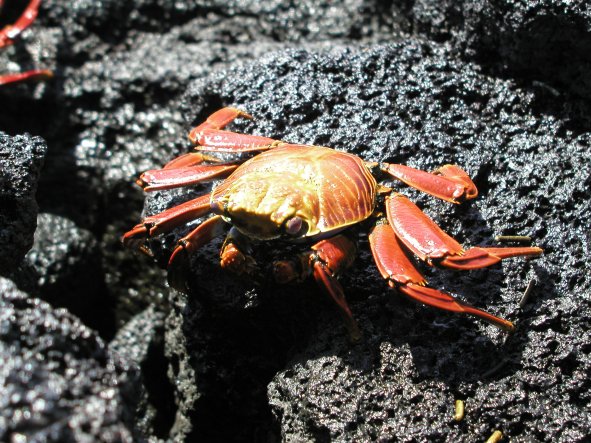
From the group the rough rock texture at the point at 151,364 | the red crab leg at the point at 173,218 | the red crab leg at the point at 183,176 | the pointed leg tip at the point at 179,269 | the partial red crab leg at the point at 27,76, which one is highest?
the red crab leg at the point at 183,176

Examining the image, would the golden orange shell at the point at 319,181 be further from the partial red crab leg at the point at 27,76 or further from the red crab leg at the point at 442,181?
the partial red crab leg at the point at 27,76

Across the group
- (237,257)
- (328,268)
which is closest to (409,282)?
(328,268)

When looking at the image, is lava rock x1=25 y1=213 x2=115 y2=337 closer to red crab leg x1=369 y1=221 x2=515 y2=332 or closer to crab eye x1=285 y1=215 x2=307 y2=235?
crab eye x1=285 y1=215 x2=307 y2=235

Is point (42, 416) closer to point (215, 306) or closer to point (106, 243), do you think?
point (215, 306)

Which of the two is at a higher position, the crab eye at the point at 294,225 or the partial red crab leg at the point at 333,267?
the crab eye at the point at 294,225

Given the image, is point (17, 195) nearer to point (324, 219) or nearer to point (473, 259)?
point (324, 219)

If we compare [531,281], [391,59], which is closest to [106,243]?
[391,59]

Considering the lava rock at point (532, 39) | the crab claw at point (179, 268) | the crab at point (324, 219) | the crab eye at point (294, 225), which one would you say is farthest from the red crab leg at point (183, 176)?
the lava rock at point (532, 39)

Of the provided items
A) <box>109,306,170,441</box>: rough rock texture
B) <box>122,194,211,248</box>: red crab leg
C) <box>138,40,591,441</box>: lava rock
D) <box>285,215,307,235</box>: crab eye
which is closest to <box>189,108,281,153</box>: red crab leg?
<box>138,40,591,441</box>: lava rock
